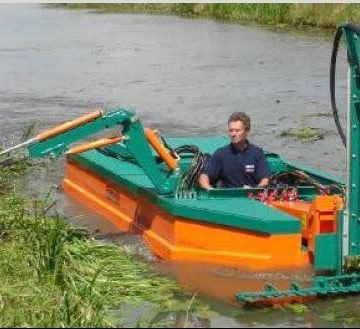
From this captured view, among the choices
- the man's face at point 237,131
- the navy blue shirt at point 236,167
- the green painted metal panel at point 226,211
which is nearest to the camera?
the green painted metal panel at point 226,211

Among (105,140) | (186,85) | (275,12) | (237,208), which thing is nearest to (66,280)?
(237,208)

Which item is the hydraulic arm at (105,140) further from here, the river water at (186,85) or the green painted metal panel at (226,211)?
the river water at (186,85)

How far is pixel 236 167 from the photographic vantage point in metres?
9.26

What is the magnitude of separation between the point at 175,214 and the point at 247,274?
0.91 m

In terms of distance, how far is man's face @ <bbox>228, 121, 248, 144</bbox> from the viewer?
9156 millimetres

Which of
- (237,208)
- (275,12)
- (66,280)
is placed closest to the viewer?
(66,280)

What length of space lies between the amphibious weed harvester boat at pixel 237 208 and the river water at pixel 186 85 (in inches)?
7.9

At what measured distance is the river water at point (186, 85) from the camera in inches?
452

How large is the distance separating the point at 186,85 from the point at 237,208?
47.6 feet

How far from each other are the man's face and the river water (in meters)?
1.39

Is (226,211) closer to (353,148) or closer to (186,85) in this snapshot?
(353,148)

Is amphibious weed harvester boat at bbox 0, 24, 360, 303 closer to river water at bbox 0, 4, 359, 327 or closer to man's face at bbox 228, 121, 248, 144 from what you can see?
river water at bbox 0, 4, 359, 327

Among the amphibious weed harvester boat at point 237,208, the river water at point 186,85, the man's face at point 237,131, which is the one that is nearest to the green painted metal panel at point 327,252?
the amphibious weed harvester boat at point 237,208

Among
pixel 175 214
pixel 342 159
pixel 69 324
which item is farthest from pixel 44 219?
pixel 342 159
